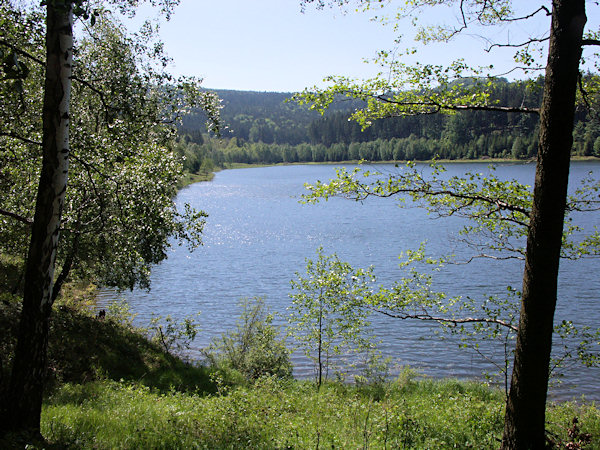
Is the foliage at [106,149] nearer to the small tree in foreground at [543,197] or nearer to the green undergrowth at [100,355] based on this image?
the green undergrowth at [100,355]

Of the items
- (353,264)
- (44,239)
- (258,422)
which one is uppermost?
(44,239)

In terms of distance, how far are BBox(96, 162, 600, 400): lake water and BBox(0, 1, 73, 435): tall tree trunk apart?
3.79 meters

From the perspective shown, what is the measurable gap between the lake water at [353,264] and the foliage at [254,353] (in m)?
2.14

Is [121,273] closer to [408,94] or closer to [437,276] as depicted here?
[408,94]

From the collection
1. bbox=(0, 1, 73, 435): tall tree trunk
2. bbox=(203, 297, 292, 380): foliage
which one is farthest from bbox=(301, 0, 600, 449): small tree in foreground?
bbox=(203, 297, 292, 380): foliage

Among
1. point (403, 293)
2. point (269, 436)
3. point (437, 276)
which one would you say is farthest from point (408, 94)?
point (437, 276)

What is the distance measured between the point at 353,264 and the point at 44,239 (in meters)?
29.4

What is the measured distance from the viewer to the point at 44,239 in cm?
569

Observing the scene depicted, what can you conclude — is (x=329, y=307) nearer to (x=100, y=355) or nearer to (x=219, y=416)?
(x=100, y=355)

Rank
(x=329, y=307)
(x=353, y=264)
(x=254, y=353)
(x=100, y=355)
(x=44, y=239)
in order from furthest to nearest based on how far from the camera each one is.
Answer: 1. (x=353, y=264)
2. (x=329, y=307)
3. (x=254, y=353)
4. (x=100, y=355)
5. (x=44, y=239)

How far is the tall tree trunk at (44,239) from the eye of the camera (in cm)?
566

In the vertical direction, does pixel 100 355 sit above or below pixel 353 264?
above

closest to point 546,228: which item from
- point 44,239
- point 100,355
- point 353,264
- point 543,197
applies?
point 543,197

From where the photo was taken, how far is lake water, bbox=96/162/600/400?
20205mm
